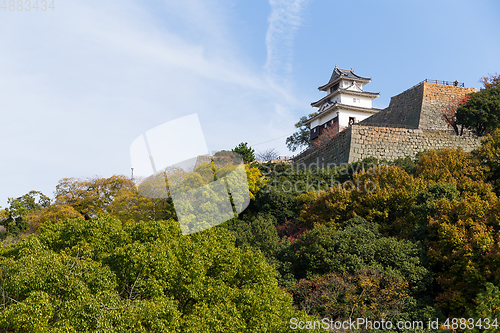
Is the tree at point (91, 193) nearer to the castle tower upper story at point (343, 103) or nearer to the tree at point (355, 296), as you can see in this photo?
the tree at point (355, 296)

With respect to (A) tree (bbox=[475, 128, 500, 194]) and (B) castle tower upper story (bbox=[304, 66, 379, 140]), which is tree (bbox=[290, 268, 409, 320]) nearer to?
(A) tree (bbox=[475, 128, 500, 194])

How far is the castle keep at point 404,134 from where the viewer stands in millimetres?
20719

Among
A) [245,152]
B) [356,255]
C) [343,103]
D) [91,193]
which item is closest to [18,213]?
[91,193]

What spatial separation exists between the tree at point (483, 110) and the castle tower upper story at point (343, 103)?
8.26m

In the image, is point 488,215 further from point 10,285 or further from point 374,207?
point 10,285

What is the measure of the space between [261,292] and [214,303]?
95 centimetres

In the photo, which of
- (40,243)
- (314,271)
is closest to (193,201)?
(314,271)

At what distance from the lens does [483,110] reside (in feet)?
67.5

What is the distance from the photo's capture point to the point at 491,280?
27.4ft

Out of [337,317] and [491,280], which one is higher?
[491,280]

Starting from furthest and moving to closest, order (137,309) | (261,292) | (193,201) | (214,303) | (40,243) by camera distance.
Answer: (193,201) → (40,243) → (261,292) → (214,303) → (137,309)

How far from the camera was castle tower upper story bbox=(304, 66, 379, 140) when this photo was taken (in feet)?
94.2

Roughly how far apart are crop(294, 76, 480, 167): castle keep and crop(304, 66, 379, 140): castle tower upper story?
3352 mm

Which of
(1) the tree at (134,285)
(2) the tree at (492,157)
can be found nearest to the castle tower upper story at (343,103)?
(2) the tree at (492,157)
